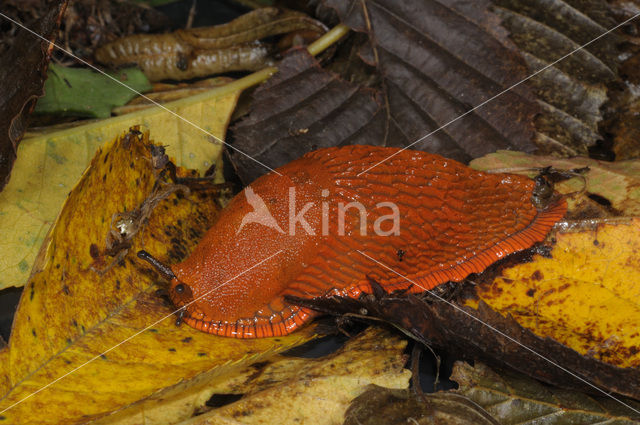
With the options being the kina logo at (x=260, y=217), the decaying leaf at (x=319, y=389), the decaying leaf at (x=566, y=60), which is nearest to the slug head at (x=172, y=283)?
the kina logo at (x=260, y=217)

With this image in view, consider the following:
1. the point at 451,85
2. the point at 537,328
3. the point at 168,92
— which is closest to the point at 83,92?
the point at 168,92

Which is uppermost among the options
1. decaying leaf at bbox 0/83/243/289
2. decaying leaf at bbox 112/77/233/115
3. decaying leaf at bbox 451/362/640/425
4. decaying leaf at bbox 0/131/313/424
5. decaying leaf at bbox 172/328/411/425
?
decaying leaf at bbox 112/77/233/115

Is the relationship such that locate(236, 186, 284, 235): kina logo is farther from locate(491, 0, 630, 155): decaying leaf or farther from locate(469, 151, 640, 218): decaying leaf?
locate(491, 0, 630, 155): decaying leaf

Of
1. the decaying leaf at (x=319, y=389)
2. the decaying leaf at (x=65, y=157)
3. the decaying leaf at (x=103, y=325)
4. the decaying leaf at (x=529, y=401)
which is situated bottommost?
the decaying leaf at (x=529, y=401)

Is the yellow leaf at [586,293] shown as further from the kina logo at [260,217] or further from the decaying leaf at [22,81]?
the decaying leaf at [22,81]

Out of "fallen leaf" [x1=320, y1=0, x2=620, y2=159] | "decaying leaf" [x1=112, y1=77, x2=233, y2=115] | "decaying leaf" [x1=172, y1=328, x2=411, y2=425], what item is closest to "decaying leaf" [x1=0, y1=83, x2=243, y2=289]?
"decaying leaf" [x1=112, y1=77, x2=233, y2=115]

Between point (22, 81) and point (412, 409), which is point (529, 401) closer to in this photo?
point (412, 409)
